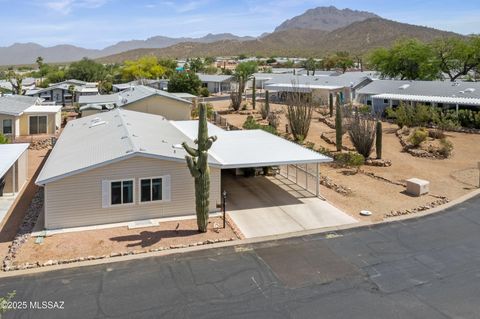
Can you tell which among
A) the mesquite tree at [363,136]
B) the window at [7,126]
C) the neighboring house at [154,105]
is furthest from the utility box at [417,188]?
the window at [7,126]

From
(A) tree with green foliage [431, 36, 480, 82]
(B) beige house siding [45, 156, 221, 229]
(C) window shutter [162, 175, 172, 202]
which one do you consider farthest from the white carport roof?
(C) window shutter [162, 175, 172, 202]

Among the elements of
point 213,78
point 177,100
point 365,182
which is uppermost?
point 213,78

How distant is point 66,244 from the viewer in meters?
15.2

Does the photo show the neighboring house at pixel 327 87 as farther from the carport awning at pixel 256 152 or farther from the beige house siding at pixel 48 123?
the carport awning at pixel 256 152

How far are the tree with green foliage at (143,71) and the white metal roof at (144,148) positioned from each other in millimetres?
70940

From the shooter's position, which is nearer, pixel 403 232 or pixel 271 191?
pixel 403 232

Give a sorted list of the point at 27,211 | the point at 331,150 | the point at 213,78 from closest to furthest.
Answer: the point at 27,211, the point at 331,150, the point at 213,78

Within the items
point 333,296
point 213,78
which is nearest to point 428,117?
point 333,296

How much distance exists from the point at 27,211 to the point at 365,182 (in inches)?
657

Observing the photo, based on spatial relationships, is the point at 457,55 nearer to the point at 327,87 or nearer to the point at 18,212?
the point at 327,87

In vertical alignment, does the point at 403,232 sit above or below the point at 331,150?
below

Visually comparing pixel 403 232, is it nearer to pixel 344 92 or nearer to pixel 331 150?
pixel 331 150

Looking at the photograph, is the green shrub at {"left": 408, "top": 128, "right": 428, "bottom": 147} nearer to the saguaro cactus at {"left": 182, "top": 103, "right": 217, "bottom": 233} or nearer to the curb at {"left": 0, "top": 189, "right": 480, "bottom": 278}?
the curb at {"left": 0, "top": 189, "right": 480, "bottom": 278}

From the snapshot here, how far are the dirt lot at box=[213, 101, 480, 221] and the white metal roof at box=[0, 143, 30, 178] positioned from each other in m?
14.1
